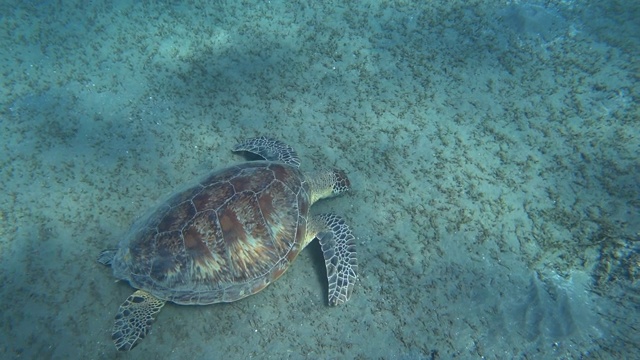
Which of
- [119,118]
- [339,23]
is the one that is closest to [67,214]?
[119,118]

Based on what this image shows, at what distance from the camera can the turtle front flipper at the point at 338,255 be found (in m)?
3.48

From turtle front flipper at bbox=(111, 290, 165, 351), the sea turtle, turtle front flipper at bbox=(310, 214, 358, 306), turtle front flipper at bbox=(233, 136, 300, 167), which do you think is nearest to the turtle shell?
the sea turtle

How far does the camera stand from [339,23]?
5785mm

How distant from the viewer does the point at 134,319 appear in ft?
10.8

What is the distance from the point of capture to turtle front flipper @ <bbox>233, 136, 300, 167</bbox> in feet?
14.0

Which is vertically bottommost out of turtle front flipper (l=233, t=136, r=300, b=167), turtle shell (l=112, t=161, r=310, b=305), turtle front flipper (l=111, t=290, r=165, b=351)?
turtle front flipper (l=111, t=290, r=165, b=351)

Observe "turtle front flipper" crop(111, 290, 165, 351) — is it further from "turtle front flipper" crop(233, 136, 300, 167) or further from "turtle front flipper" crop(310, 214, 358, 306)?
"turtle front flipper" crop(233, 136, 300, 167)

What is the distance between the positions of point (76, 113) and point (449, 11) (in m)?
6.66

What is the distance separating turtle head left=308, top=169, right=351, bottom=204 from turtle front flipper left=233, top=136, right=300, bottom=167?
46 cm

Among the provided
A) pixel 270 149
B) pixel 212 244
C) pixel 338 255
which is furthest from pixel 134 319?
pixel 270 149

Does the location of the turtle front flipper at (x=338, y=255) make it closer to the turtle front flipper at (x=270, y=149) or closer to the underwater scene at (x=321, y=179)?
the underwater scene at (x=321, y=179)

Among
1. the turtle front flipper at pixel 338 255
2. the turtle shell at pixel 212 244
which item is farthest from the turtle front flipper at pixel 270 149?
the turtle front flipper at pixel 338 255

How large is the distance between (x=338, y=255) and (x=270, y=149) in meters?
1.75

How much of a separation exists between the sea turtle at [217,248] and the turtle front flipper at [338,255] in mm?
11
